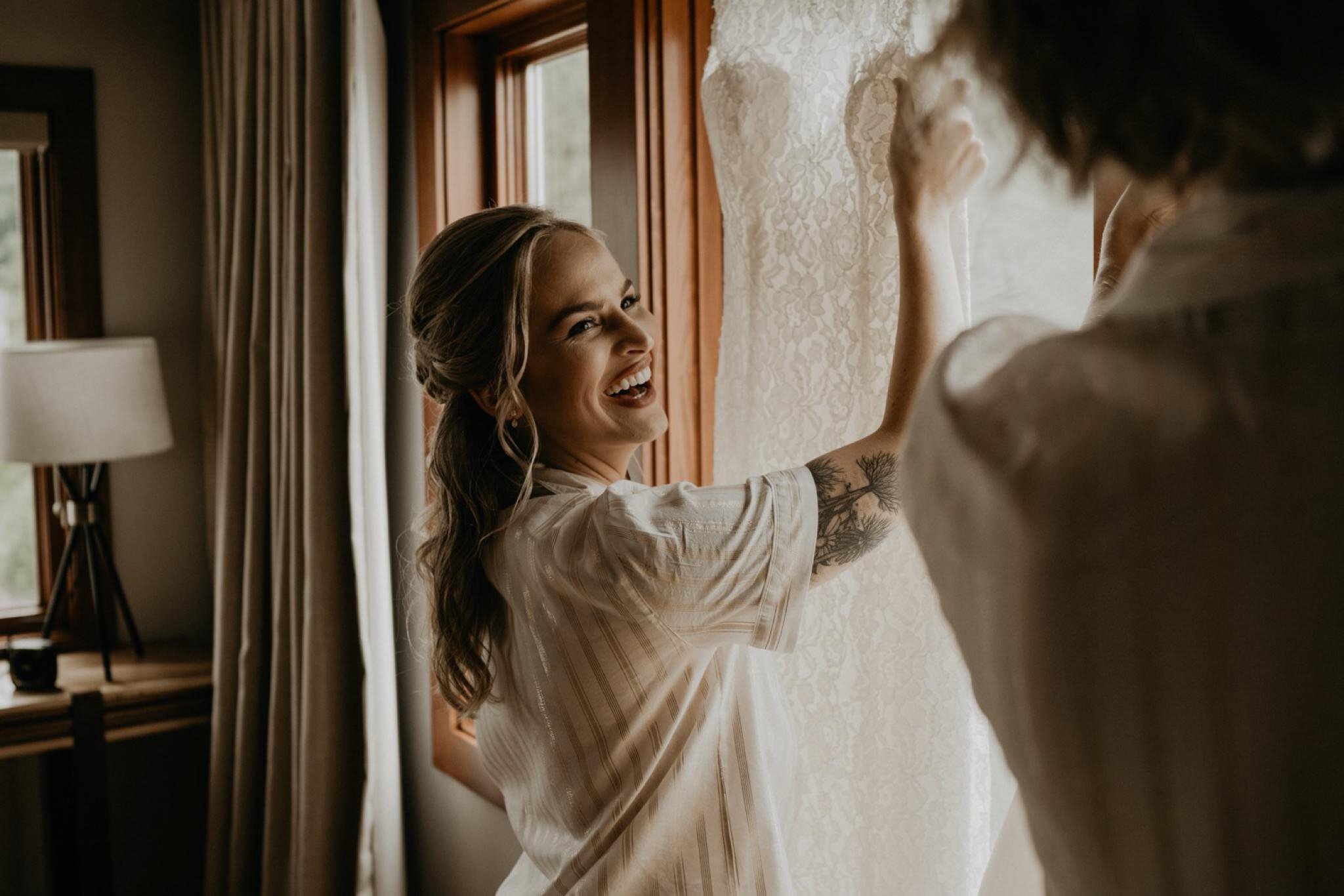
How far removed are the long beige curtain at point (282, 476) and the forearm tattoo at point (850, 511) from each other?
154cm

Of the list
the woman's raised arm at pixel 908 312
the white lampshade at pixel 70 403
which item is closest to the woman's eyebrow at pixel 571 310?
the woman's raised arm at pixel 908 312

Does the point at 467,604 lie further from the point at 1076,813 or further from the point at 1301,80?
the point at 1301,80

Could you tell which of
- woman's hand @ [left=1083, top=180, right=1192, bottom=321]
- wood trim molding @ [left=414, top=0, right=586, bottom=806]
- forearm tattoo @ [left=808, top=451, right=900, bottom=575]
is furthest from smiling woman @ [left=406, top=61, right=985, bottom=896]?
wood trim molding @ [left=414, top=0, right=586, bottom=806]

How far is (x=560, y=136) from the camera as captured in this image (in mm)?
2146

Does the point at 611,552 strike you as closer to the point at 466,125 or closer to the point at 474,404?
the point at 474,404

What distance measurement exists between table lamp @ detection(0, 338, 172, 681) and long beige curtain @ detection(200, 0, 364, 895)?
19cm

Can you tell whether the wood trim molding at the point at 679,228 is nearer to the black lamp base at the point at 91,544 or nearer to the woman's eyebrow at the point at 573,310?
the woman's eyebrow at the point at 573,310

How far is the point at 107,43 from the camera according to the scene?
9.95 ft

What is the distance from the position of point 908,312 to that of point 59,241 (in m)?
2.69

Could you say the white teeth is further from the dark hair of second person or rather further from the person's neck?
the dark hair of second person

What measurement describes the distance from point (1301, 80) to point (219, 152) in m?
2.88

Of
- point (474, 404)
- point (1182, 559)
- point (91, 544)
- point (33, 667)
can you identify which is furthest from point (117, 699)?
point (1182, 559)

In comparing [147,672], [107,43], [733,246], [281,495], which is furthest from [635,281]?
[107,43]

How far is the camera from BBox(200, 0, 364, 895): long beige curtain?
2.30 metres
